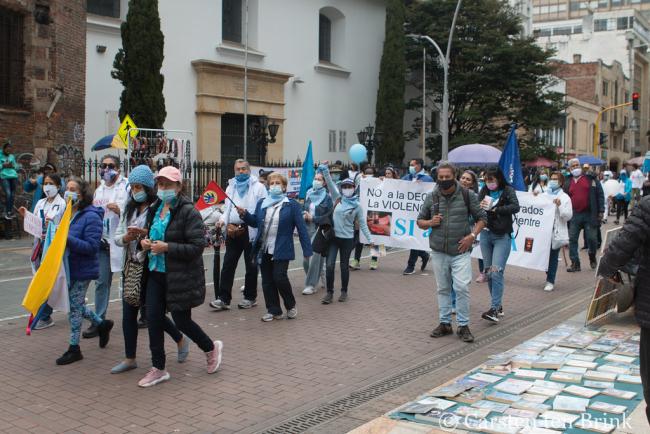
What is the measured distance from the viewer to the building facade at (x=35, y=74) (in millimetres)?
18016

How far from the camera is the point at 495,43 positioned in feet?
122

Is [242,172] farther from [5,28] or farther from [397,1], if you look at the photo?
[397,1]

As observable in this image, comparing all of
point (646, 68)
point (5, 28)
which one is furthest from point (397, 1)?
point (646, 68)

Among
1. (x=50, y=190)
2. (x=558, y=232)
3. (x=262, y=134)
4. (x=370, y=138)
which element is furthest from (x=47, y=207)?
(x=370, y=138)

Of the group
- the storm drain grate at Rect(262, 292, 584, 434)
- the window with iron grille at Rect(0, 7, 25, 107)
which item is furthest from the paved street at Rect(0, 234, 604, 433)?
the window with iron grille at Rect(0, 7, 25, 107)

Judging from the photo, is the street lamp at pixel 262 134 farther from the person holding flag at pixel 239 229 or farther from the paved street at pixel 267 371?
the person holding flag at pixel 239 229

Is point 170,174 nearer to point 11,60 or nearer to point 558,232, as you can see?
point 558,232

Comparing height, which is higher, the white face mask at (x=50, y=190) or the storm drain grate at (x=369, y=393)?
the white face mask at (x=50, y=190)

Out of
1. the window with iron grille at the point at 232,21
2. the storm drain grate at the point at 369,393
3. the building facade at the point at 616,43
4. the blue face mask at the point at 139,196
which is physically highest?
the building facade at the point at 616,43

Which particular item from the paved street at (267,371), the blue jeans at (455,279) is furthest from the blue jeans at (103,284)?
the blue jeans at (455,279)

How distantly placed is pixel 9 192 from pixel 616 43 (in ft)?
255

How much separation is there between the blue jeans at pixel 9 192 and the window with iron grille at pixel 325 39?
61.3ft

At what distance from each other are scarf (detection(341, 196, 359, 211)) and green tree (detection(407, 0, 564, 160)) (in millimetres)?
26872

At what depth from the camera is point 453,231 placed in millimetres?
→ 7746
